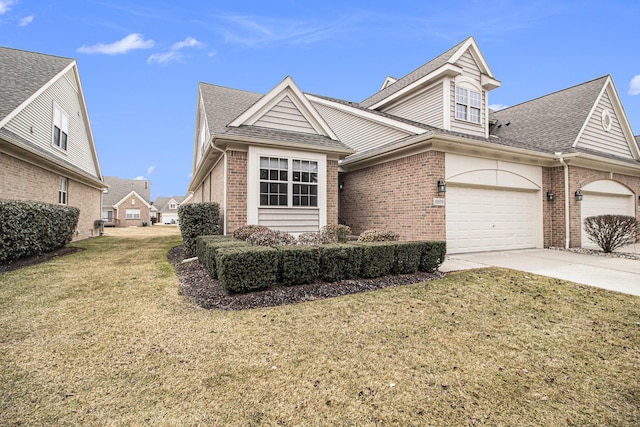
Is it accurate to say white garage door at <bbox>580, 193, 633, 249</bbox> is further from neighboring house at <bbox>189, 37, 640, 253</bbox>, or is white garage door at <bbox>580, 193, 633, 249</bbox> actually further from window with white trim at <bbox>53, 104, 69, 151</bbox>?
window with white trim at <bbox>53, 104, 69, 151</bbox>

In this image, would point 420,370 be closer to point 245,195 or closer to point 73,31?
point 245,195

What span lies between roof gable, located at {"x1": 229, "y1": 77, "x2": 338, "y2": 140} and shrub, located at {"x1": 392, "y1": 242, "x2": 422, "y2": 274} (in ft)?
17.2

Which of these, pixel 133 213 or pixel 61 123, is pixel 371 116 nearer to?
pixel 61 123

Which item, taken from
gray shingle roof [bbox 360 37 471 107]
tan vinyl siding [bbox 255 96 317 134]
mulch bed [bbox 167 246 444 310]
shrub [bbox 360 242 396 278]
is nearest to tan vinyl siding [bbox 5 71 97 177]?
tan vinyl siding [bbox 255 96 317 134]

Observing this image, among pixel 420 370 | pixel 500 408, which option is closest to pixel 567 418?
pixel 500 408

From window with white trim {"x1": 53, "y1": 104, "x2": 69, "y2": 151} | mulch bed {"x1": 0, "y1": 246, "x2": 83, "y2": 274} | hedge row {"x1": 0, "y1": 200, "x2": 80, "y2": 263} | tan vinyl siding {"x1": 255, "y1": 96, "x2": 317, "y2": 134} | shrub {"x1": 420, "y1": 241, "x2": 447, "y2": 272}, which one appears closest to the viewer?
shrub {"x1": 420, "y1": 241, "x2": 447, "y2": 272}

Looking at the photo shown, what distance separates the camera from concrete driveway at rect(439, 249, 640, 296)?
638 cm

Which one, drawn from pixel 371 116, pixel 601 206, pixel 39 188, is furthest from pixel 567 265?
pixel 39 188

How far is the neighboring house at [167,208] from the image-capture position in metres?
57.9

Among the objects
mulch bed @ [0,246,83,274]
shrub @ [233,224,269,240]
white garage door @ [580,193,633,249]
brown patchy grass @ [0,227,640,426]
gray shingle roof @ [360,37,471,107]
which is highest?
gray shingle roof @ [360,37,471,107]

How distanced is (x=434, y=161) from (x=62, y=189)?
15757 millimetres

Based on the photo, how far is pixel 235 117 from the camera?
1161 cm

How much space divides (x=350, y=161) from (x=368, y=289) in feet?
24.7

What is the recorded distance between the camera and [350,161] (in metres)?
12.5
